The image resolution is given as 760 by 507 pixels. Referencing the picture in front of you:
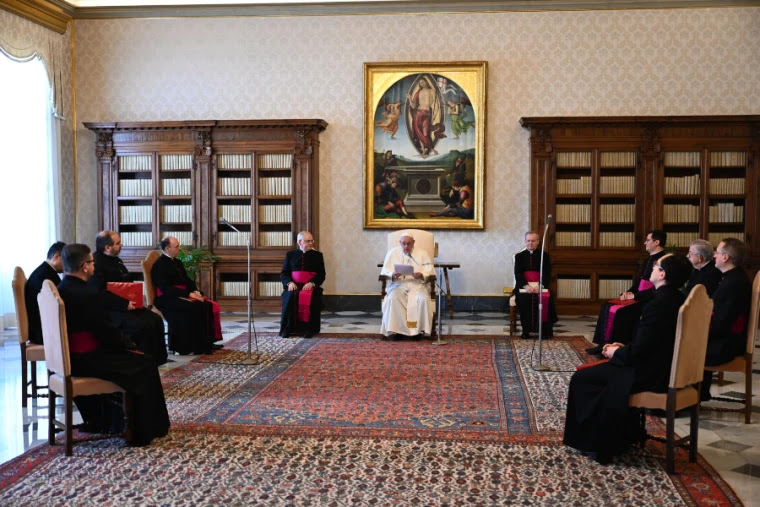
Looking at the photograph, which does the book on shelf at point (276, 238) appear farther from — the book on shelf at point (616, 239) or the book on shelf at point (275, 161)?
the book on shelf at point (616, 239)

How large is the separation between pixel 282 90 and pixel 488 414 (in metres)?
7.33

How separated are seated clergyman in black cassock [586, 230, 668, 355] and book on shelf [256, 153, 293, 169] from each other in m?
5.30

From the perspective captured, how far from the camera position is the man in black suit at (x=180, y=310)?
25.7 ft

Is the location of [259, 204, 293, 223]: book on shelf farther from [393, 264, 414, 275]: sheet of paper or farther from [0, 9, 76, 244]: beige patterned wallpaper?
[0, 9, 76, 244]: beige patterned wallpaper

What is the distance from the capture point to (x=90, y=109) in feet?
37.9

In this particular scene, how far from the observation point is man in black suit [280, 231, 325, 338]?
8.95 meters

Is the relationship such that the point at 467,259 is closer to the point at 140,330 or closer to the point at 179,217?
the point at 179,217

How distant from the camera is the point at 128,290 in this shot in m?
6.75

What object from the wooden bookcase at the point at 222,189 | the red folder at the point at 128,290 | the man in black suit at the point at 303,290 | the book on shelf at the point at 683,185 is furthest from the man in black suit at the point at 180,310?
the book on shelf at the point at 683,185

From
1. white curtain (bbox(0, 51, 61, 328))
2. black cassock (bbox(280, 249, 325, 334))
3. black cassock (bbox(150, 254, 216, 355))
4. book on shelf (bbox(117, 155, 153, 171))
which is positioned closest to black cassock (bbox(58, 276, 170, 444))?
black cassock (bbox(150, 254, 216, 355))

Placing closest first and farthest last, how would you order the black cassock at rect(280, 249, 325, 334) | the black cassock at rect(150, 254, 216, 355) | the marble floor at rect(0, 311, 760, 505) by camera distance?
the marble floor at rect(0, 311, 760, 505) → the black cassock at rect(150, 254, 216, 355) → the black cassock at rect(280, 249, 325, 334)

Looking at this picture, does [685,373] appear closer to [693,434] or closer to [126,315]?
[693,434]

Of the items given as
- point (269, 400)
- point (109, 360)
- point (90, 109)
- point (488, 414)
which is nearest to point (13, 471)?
point (109, 360)

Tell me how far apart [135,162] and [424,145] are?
174 inches
